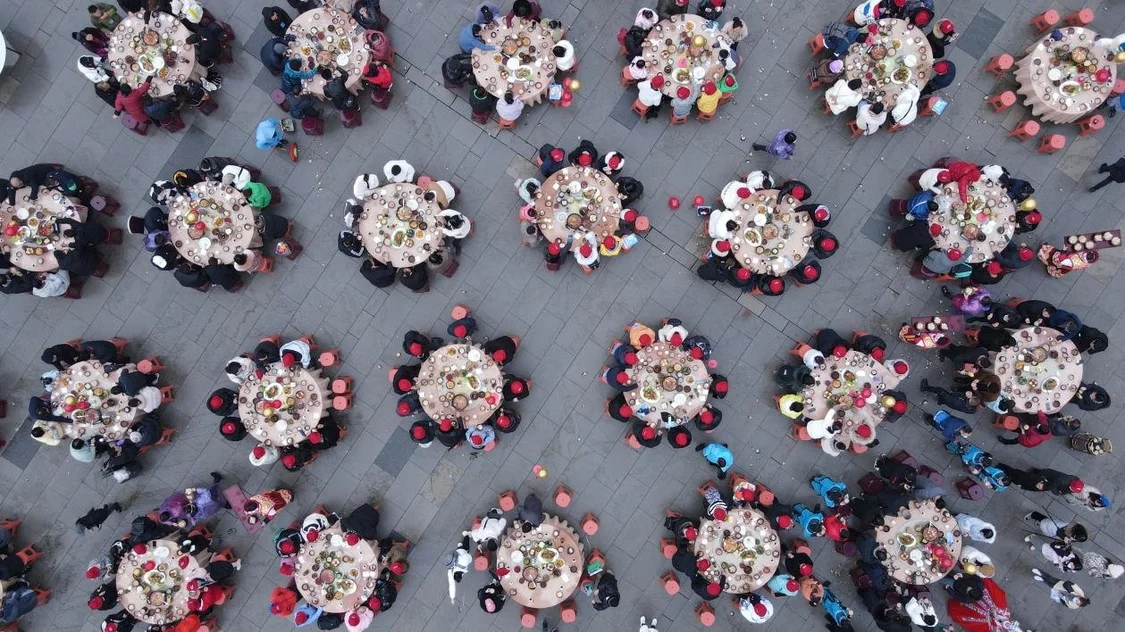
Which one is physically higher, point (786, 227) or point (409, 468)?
point (786, 227)

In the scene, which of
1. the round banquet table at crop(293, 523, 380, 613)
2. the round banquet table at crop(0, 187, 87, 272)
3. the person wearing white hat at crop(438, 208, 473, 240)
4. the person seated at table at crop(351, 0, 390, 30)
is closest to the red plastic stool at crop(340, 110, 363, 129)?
the person seated at table at crop(351, 0, 390, 30)

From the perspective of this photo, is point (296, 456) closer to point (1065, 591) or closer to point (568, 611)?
point (568, 611)

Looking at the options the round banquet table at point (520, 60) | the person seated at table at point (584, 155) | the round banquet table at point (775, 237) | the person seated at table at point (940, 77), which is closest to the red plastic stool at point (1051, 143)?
the person seated at table at point (940, 77)

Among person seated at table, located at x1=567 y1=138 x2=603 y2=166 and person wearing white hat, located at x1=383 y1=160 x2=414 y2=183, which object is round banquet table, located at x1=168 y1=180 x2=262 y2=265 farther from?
person seated at table, located at x1=567 y1=138 x2=603 y2=166

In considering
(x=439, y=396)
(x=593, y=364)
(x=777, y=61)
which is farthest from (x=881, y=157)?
(x=439, y=396)

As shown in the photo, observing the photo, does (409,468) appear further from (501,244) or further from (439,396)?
(501,244)

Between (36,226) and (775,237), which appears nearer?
(775,237)

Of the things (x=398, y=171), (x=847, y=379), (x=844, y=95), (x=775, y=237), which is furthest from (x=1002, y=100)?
(x=398, y=171)

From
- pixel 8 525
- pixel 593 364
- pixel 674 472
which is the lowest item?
pixel 8 525
